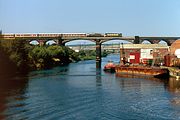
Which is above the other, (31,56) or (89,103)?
Answer: (31,56)

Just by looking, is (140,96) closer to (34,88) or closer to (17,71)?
(34,88)

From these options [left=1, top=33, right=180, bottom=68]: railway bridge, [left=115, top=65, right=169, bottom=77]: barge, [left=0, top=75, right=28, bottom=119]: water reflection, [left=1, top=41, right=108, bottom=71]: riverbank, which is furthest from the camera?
[left=1, top=33, right=180, bottom=68]: railway bridge

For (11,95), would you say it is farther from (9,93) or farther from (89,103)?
(89,103)

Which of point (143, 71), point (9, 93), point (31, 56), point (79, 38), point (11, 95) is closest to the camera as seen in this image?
point (11, 95)

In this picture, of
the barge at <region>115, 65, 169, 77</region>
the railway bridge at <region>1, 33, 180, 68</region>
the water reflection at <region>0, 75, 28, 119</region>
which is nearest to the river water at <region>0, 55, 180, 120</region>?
the water reflection at <region>0, 75, 28, 119</region>

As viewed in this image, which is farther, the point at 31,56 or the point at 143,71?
the point at 31,56

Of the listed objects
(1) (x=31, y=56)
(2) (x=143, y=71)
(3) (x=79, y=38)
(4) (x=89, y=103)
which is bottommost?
(4) (x=89, y=103)

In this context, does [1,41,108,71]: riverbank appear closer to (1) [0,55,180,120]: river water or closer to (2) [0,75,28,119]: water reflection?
(2) [0,75,28,119]: water reflection

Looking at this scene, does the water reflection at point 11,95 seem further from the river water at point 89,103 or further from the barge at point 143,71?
the barge at point 143,71

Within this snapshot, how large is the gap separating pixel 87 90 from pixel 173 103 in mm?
10884

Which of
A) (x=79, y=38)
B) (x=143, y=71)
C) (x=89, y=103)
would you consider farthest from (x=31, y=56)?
(x=89, y=103)

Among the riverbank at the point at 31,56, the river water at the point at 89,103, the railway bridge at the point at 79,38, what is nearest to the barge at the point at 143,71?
the river water at the point at 89,103

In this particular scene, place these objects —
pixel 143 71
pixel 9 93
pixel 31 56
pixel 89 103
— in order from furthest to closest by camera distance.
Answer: pixel 31 56 < pixel 143 71 < pixel 9 93 < pixel 89 103

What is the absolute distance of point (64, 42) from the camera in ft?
373
